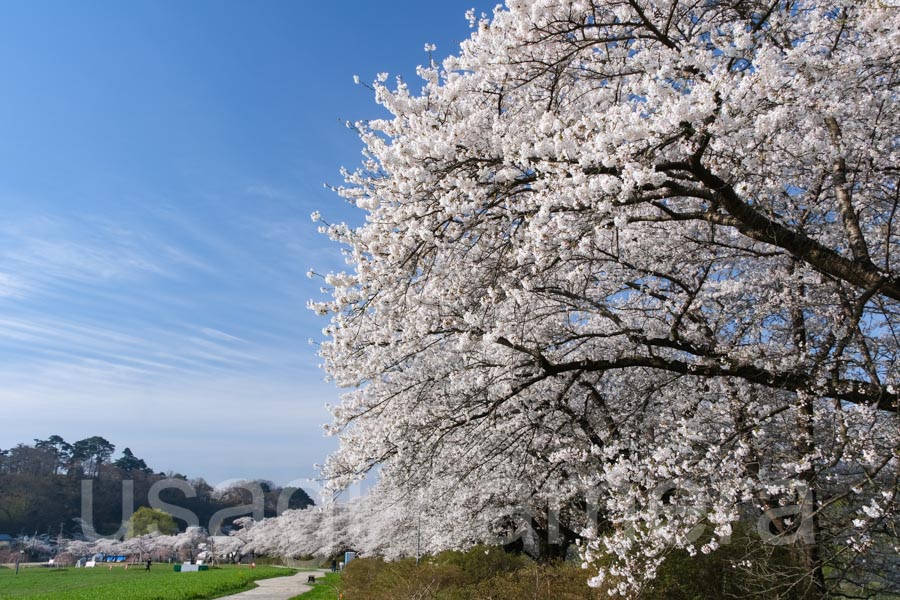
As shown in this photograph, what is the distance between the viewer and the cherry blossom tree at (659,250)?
4.59 m

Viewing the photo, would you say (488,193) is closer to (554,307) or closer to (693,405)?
(554,307)

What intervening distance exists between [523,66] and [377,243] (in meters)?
2.15

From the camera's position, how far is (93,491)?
2977 inches

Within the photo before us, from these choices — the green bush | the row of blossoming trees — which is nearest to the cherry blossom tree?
the green bush

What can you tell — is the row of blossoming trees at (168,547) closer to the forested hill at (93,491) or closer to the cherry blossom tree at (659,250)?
the forested hill at (93,491)

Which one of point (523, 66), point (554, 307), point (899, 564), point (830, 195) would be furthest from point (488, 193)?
point (899, 564)

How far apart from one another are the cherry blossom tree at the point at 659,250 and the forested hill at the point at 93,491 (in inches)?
2730

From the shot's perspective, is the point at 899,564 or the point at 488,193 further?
the point at 899,564

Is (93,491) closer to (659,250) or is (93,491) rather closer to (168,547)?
(168,547)

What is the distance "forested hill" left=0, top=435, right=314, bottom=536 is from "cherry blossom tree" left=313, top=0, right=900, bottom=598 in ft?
228

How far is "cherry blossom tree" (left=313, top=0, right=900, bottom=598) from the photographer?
15.0 ft

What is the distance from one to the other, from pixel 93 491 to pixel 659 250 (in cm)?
8688

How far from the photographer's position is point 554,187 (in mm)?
4598

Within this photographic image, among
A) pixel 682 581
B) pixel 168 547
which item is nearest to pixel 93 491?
pixel 168 547
